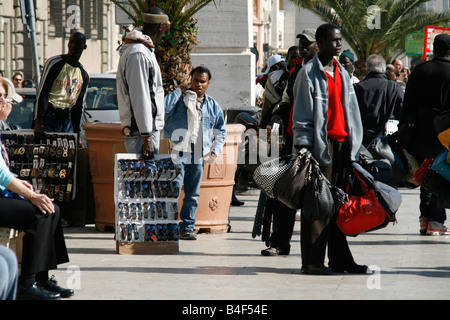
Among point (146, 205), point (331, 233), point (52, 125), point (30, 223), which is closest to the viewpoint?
point (30, 223)

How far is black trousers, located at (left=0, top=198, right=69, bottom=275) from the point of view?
5586 millimetres

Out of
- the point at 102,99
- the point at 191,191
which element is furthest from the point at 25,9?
the point at 102,99

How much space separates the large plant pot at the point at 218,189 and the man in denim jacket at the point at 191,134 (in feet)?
1.21

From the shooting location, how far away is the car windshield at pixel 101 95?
15148 millimetres

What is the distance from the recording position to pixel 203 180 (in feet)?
30.0

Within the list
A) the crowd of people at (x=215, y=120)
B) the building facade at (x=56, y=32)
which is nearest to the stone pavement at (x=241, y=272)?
the crowd of people at (x=215, y=120)

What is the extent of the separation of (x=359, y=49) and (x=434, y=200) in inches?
761

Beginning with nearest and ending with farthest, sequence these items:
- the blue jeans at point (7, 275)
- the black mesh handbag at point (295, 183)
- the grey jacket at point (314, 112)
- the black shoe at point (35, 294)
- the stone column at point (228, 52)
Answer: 1. the blue jeans at point (7, 275)
2. the black shoe at point (35, 294)
3. the black mesh handbag at point (295, 183)
4. the grey jacket at point (314, 112)
5. the stone column at point (228, 52)

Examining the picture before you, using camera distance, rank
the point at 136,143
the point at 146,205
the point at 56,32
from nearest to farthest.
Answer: the point at 136,143 → the point at 146,205 → the point at 56,32

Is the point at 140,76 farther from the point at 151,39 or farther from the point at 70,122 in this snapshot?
the point at 70,122

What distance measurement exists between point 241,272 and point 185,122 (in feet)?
7.51

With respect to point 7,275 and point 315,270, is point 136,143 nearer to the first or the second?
point 315,270

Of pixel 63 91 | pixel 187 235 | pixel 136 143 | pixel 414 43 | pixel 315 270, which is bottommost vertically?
pixel 187 235

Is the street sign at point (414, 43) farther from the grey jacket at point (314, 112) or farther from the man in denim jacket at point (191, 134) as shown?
the grey jacket at point (314, 112)
